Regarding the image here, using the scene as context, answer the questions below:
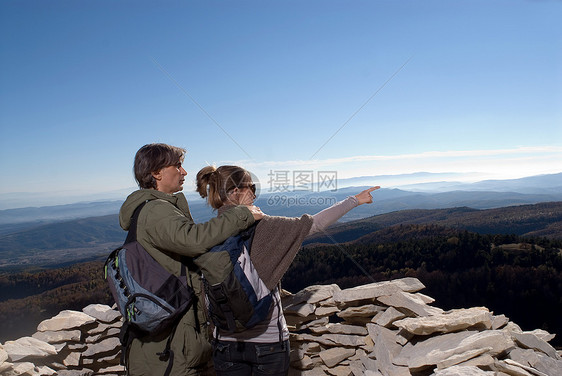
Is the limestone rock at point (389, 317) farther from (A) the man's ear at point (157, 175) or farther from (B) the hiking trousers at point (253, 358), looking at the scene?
(A) the man's ear at point (157, 175)

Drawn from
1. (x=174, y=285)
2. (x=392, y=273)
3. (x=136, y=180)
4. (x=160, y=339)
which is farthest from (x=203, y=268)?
(x=392, y=273)

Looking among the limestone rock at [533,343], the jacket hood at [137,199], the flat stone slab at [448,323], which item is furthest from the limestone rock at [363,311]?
the jacket hood at [137,199]

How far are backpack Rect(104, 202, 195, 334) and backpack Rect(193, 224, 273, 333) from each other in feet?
0.70

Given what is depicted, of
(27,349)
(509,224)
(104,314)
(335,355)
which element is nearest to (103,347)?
(104,314)

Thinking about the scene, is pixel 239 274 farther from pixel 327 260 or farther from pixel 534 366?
pixel 327 260

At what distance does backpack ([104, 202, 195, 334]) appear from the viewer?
2.48 meters

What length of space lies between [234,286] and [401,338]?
3.02 m

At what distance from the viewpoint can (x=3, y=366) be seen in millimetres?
4277

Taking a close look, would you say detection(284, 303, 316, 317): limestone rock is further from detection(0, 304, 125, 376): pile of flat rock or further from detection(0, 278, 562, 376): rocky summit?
detection(0, 304, 125, 376): pile of flat rock

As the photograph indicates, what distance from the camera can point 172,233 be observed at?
7.65 feet

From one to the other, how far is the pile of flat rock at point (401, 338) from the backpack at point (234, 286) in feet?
5.97

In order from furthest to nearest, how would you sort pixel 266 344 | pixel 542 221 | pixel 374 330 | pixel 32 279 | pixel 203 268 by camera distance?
pixel 542 221, pixel 32 279, pixel 374 330, pixel 266 344, pixel 203 268

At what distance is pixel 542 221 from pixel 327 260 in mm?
37586

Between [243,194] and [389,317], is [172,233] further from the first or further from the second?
[389,317]
